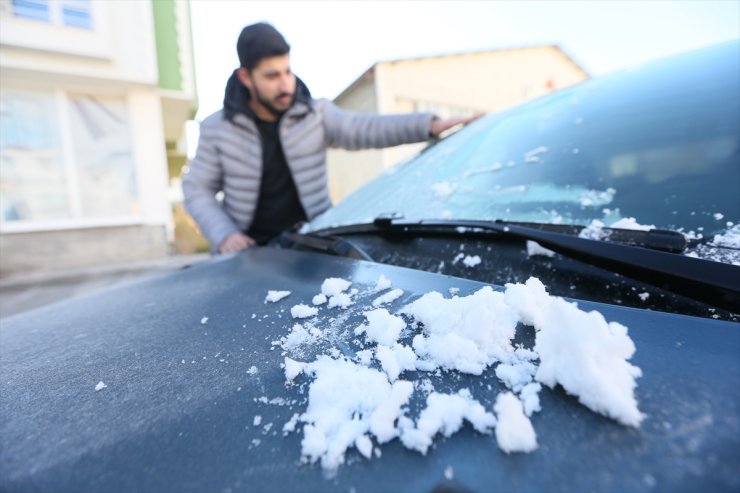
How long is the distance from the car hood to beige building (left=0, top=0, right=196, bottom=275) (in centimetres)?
628

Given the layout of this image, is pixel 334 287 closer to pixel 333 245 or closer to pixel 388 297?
pixel 388 297

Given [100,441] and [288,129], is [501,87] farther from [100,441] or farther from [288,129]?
[100,441]

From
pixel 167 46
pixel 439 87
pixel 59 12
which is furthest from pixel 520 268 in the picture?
pixel 439 87

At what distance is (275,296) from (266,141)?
176cm

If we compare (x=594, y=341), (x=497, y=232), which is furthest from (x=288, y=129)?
(x=594, y=341)

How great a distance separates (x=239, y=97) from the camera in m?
2.32

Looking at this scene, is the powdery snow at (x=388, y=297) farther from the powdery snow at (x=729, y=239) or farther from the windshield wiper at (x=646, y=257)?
the powdery snow at (x=729, y=239)

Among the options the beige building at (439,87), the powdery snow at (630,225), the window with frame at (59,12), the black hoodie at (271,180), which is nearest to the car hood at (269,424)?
the powdery snow at (630,225)

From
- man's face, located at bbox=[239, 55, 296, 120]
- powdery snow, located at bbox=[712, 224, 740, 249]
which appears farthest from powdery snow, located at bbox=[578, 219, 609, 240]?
man's face, located at bbox=[239, 55, 296, 120]

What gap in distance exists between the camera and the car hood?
35cm

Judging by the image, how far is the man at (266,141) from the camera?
2.24 m

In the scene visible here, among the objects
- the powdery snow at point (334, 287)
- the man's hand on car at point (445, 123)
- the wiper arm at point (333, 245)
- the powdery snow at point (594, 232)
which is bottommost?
the powdery snow at point (334, 287)

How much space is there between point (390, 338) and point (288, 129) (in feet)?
6.71

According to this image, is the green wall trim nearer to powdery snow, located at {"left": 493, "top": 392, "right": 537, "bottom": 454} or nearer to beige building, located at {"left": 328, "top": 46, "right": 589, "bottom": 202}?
beige building, located at {"left": 328, "top": 46, "right": 589, "bottom": 202}
